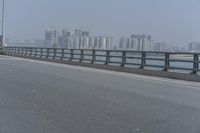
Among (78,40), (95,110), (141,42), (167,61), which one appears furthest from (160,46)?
(78,40)

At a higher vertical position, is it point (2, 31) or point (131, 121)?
point (2, 31)

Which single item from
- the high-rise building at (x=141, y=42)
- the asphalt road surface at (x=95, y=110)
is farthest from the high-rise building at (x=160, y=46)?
the asphalt road surface at (x=95, y=110)

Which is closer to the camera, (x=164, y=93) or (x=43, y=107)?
(x=43, y=107)

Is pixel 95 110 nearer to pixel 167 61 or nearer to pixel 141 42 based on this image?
pixel 167 61

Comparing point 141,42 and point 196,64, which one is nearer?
point 196,64

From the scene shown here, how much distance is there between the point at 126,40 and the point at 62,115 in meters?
34.9

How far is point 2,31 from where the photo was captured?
6681 cm

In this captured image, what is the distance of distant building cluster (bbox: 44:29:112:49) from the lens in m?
51.7

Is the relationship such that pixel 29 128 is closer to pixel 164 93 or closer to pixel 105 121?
pixel 105 121

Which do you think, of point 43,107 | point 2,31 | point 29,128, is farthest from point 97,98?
point 2,31

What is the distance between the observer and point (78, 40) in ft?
202

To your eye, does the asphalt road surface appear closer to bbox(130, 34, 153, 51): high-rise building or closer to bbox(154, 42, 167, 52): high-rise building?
bbox(154, 42, 167, 52): high-rise building

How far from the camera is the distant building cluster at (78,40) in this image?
2036 inches

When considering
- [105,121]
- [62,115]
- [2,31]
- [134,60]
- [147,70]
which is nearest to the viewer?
[105,121]
